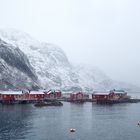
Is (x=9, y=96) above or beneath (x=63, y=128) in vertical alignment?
above

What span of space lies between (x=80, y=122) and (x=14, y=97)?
89.4 m

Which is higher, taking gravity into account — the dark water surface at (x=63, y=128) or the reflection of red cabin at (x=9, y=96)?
the reflection of red cabin at (x=9, y=96)

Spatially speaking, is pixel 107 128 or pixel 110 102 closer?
pixel 107 128

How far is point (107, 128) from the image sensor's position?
9250cm

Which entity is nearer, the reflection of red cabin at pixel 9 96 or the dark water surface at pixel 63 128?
the dark water surface at pixel 63 128

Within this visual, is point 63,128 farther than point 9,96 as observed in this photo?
No

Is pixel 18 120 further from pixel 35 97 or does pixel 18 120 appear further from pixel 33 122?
pixel 35 97

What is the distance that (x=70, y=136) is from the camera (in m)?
80.2

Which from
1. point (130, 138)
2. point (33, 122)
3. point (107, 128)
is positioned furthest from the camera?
point (33, 122)

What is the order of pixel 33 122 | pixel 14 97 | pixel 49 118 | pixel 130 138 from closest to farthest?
pixel 130 138
pixel 33 122
pixel 49 118
pixel 14 97

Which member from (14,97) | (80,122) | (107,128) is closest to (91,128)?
(107,128)

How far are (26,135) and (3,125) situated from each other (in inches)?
602

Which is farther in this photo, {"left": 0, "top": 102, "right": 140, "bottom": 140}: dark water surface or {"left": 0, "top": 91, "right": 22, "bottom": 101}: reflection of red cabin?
{"left": 0, "top": 91, "right": 22, "bottom": 101}: reflection of red cabin

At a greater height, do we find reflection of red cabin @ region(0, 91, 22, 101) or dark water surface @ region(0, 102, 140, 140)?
reflection of red cabin @ region(0, 91, 22, 101)
